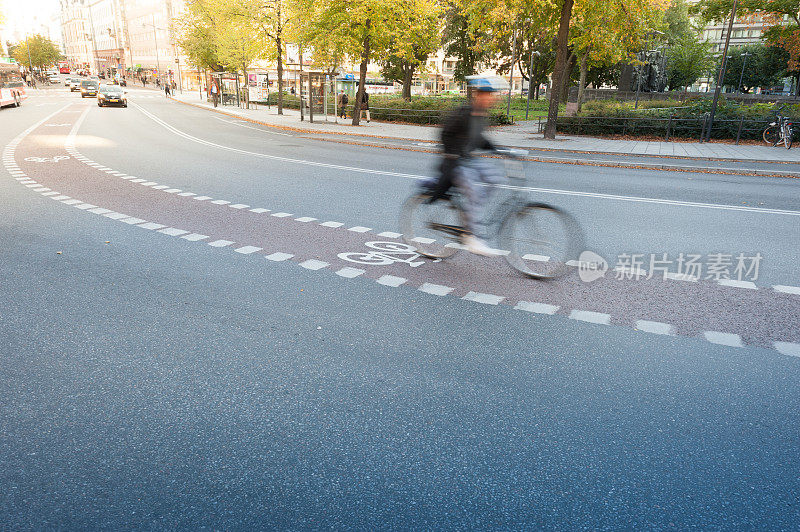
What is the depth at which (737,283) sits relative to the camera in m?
5.79

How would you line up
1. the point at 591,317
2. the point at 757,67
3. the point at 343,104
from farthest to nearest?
the point at 757,67, the point at 343,104, the point at 591,317

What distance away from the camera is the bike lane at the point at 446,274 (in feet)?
15.8

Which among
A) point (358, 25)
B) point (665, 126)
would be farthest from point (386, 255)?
point (358, 25)

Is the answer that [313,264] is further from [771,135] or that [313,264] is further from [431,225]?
[771,135]

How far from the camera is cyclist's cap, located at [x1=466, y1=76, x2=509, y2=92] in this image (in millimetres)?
5520

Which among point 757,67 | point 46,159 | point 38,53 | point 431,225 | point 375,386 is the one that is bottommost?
point 375,386

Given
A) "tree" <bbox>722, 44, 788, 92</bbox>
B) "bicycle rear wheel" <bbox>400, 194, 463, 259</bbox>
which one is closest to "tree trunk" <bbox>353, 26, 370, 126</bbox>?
"bicycle rear wheel" <bbox>400, 194, 463, 259</bbox>

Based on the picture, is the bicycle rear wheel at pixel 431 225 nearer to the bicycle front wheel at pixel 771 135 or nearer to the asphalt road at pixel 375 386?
the asphalt road at pixel 375 386

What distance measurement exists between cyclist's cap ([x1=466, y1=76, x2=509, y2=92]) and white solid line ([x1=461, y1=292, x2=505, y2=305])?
2.05 metres

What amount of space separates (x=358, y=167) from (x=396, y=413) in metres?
11.0

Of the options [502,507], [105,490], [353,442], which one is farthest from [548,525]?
[105,490]

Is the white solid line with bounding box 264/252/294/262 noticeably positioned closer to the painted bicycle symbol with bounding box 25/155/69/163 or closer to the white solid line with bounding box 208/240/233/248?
the white solid line with bounding box 208/240/233/248

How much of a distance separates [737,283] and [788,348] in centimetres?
164

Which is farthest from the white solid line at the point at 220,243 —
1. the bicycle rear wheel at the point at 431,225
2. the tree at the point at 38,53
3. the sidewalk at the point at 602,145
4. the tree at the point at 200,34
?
the tree at the point at 38,53
